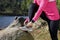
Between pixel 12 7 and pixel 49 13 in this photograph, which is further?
pixel 12 7

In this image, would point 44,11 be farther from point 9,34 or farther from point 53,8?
point 9,34

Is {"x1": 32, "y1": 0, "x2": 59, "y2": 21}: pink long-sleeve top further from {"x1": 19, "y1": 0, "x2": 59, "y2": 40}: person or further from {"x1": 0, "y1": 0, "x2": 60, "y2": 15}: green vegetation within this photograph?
{"x1": 0, "y1": 0, "x2": 60, "y2": 15}: green vegetation

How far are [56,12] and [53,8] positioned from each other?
2.7 inches

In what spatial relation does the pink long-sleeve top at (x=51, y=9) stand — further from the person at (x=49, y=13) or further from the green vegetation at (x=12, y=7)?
the green vegetation at (x=12, y=7)

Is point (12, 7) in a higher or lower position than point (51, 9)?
lower

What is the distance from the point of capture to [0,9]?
538 centimetres

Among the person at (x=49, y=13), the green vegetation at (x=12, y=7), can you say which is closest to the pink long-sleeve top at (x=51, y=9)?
the person at (x=49, y=13)

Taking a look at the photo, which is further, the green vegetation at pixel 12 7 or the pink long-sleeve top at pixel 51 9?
the green vegetation at pixel 12 7

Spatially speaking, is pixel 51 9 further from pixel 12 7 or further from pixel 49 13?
pixel 12 7

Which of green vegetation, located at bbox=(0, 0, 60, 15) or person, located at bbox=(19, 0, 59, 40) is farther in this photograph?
green vegetation, located at bbox=(0, 0, 60, 15)

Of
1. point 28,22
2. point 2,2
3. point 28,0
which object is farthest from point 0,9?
point 28,22

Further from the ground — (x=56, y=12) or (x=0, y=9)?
(x=56, y=12)

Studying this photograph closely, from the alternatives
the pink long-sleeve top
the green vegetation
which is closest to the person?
the pink long-sleeve top

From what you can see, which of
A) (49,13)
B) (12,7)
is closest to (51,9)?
(49,13)
